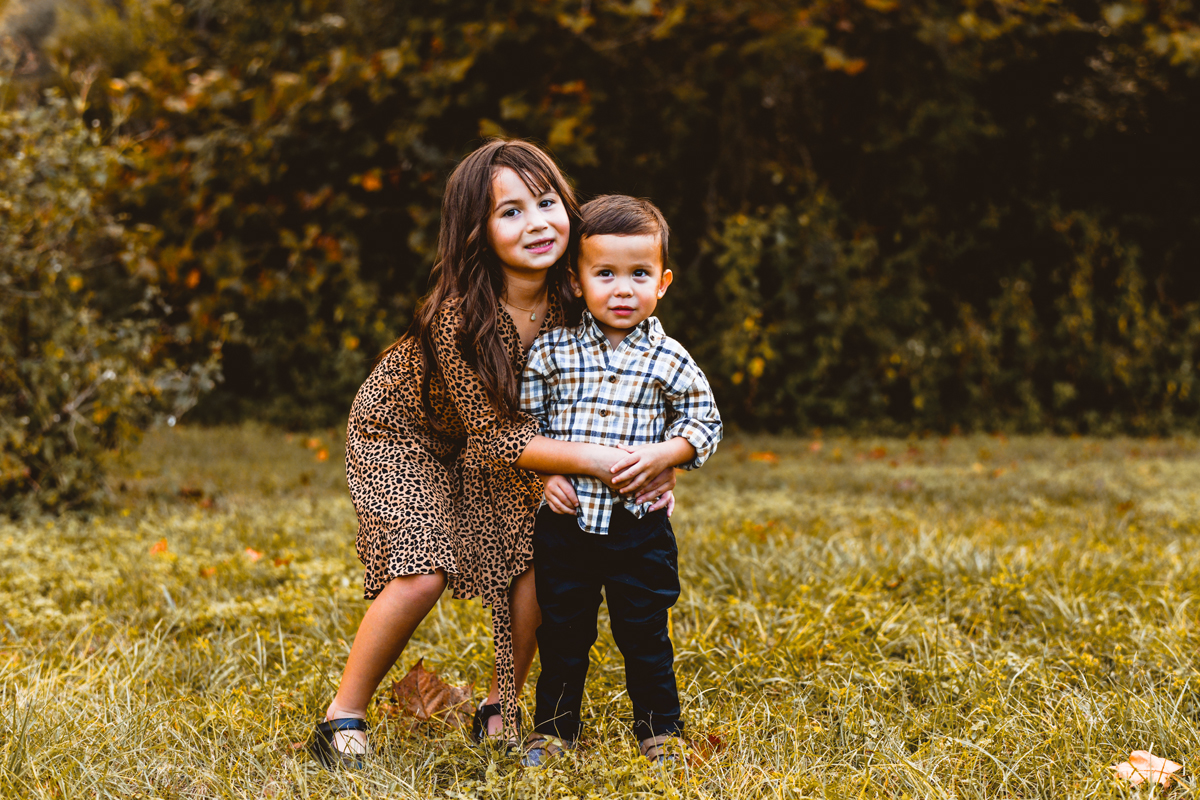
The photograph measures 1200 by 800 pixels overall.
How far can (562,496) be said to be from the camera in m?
2.05

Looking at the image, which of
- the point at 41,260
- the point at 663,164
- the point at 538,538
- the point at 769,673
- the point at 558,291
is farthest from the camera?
the point at 663,164

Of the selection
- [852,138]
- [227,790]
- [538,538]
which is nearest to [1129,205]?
[852,138]

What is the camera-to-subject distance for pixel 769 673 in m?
2.61

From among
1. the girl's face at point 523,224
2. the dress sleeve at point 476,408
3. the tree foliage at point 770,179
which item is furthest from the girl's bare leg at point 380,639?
the tree foliage at point 770,179

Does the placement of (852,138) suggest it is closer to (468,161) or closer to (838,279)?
(838,279)

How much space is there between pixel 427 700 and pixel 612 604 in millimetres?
640

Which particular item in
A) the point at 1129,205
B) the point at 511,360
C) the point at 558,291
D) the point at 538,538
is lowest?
the point at 538,538

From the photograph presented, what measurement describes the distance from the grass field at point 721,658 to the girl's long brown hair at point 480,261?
0.89 metres

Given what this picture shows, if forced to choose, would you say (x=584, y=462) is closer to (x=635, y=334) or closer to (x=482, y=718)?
(x=635, y=334)

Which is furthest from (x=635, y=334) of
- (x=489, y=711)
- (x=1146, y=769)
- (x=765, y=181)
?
(x=765, y=181)

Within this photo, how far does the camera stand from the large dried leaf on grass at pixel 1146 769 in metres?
1.98

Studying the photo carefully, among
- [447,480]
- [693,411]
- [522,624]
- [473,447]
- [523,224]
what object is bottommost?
[522,624]

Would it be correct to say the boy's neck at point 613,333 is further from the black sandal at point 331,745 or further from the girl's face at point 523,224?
the black sandal at point 331,745

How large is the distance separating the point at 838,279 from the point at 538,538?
6.40 meters
